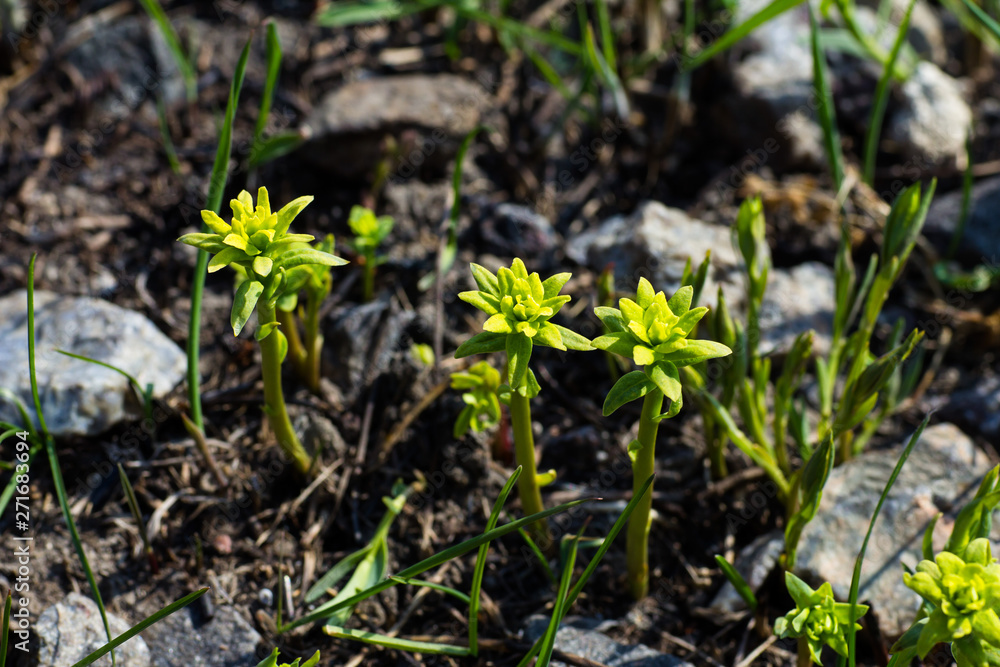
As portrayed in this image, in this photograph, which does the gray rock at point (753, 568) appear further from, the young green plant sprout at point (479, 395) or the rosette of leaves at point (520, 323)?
the rosette of leaves at point (520, 323)

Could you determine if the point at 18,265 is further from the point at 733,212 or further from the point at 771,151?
the point at 771,151

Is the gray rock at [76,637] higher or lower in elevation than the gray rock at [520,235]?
lower

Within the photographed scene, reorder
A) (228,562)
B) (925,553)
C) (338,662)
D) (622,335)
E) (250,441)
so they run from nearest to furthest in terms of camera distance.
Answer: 1. (622,335)
2. (925,553)
3. (338,662)
4. (228,562)
5. (250,441)

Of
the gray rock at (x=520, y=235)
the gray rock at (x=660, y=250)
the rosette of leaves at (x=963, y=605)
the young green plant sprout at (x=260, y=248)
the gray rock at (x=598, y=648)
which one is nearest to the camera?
the rosette of leaves at (x=963, y=605)

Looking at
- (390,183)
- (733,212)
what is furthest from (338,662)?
(733,212)

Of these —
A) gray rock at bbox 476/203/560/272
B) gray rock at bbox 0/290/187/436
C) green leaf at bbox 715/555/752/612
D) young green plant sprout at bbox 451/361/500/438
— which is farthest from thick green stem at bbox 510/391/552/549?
gray rock at bbox 0/290/187/436

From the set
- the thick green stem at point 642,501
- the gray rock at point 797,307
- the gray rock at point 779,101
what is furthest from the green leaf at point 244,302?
the gray rock at point 779,101
